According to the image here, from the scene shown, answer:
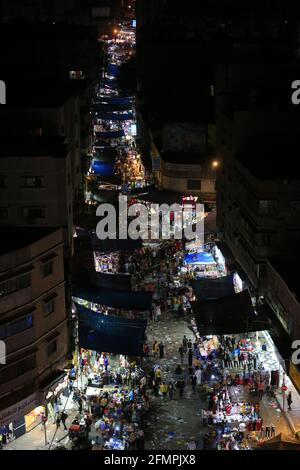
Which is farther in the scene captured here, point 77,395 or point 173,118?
point 173,118

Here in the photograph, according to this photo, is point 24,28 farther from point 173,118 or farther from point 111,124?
point 173,118

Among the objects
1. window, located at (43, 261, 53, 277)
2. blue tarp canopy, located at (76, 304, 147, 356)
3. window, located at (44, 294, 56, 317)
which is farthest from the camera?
blue tarp canopy, located at (76, 304, 147, 356)

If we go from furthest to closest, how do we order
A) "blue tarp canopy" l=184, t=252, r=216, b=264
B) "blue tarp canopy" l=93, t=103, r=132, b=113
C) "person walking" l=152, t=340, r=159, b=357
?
"blue tarp canopy" l=93, t=103, r=132, b=113 → "blue tarp canopy" l=184, t=252, r=216, b=264 → "person walking" l=152, t=340, r=159, b=357

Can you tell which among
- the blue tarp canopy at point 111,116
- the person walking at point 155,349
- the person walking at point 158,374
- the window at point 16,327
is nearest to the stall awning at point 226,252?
the person walking at point 155,349

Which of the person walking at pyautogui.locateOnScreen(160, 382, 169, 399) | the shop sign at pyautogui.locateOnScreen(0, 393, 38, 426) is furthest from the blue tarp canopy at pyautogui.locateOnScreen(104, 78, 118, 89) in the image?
the shop sign at pyautogui.locateOnScreen(0, 393, 38, 426)

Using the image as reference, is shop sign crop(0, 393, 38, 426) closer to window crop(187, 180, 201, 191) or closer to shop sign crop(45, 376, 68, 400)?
shop sign crop(45, 376, 68, 400)

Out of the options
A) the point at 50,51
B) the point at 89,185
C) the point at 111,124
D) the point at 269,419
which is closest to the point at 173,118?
the point at 89,185
